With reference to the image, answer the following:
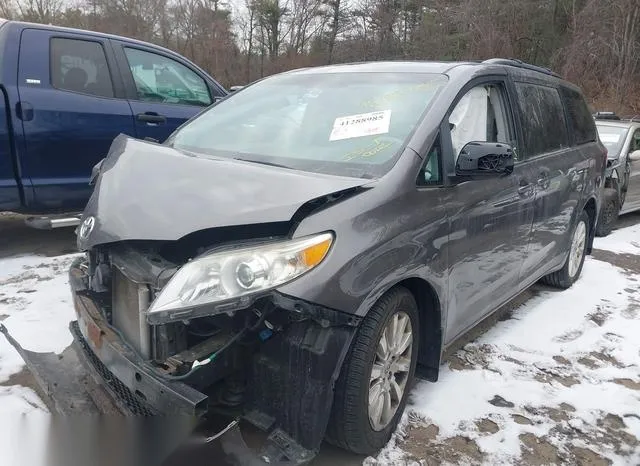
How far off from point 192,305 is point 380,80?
1.83m

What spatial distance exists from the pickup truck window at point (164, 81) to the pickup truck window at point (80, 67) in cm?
30

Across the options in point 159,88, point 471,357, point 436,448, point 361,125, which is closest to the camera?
point 436,448

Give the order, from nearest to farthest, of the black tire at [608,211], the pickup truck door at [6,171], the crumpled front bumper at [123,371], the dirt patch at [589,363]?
1. the crumpled front bumper at [123,371]
2. the dirt patch at [589,363]
3. the pickup truck door at [6,171]
4. the black tire at [608,211]

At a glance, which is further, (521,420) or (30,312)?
(30,312)

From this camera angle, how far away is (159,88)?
550 cm

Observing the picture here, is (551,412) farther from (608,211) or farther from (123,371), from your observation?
(608,211)

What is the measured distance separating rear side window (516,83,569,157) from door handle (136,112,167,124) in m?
3.24

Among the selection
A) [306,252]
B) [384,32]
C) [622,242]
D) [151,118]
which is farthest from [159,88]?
[384,32]

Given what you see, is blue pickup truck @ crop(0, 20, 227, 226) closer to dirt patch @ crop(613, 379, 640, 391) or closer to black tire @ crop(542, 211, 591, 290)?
black tire @ crop(542, 211, 591, 290)

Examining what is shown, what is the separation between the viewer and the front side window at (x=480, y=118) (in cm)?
297

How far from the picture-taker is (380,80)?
3160mm

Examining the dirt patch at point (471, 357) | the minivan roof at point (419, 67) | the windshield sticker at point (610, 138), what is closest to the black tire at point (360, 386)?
the dirt patch at point (471, 357)

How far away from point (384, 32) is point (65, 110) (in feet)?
95.3

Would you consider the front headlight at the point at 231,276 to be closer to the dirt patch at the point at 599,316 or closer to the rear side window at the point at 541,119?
the rear side window at the point at 541,119
